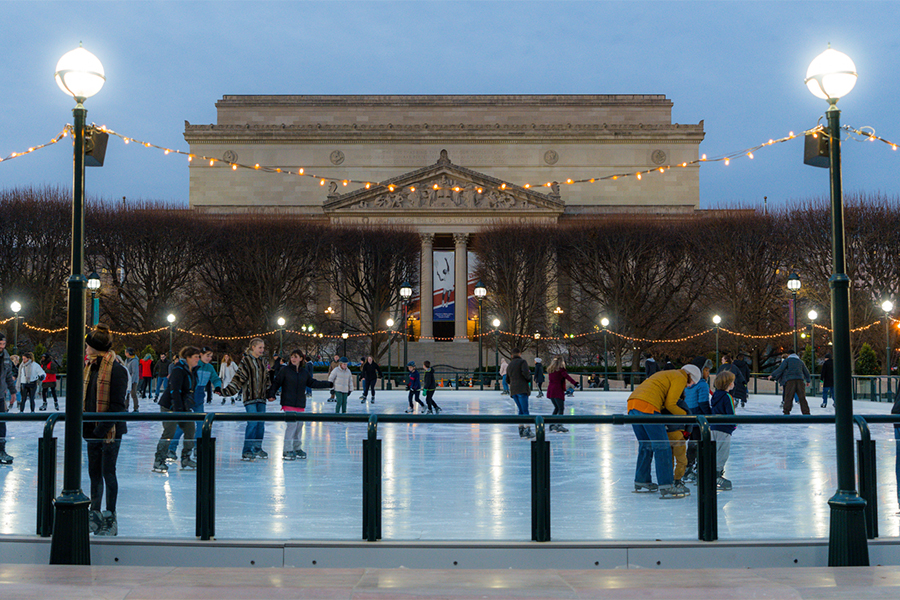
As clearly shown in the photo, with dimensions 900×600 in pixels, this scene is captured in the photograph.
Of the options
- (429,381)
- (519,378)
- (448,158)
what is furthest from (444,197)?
(519,378)

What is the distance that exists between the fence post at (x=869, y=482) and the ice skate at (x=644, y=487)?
178 cm

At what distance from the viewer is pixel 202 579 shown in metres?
5.99

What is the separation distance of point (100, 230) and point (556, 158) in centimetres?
2864

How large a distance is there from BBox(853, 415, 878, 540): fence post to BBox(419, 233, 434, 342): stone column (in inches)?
1863

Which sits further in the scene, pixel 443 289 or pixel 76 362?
pixel 443 289

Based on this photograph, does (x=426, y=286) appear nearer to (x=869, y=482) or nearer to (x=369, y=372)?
(x=369, y=372)

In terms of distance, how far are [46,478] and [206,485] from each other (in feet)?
4.76

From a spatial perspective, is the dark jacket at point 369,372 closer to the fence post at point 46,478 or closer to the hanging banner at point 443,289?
the fence post at point 46,478

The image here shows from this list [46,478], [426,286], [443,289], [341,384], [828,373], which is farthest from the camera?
[426,286]

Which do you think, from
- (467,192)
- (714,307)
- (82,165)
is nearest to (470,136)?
(467,192)

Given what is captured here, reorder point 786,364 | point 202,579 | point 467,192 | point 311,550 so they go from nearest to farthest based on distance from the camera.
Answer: point 202,579 < point 311,550 < point 786,364 < point 467,192

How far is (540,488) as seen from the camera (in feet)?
23.5

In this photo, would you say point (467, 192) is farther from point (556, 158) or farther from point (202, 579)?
point (202, 579)

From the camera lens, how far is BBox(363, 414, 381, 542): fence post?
280 inches
